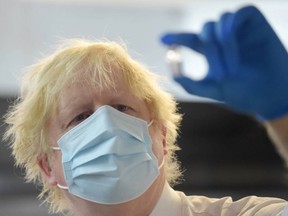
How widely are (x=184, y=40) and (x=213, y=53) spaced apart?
47 mm

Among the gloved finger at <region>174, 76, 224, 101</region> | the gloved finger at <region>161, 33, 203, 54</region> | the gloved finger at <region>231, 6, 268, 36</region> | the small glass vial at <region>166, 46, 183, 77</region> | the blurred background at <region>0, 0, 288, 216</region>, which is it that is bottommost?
the blurred background at <region>0, 0, 288, 216</region>

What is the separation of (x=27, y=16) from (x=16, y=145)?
1.76 metres

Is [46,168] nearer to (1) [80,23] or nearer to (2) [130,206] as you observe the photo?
(2) [130,206]

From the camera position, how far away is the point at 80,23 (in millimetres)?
3199

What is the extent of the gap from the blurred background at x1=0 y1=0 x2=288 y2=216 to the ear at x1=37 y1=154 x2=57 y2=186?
0.90 meters

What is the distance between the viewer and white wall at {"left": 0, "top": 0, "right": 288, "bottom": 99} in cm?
314

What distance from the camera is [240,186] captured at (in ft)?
8.39

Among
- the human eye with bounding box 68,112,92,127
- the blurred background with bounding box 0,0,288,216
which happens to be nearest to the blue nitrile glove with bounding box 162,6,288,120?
the human eye with bounding box 68,112,92,127

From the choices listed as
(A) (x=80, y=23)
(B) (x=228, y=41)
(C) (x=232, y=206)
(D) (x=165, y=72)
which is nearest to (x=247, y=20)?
(B) (x=228, y=41)

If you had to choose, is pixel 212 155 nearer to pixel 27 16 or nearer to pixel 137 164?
pixel 27 16

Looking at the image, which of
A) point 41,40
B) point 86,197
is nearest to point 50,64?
point 86,197

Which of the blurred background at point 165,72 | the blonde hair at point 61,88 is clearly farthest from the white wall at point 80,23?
the blonde hair at point 61,88

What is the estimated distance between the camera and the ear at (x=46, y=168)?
4.71 ft

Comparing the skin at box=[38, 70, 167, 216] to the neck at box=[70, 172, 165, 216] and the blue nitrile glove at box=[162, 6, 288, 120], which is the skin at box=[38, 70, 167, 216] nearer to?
the neck at box=[70, 172, 165, 216]
